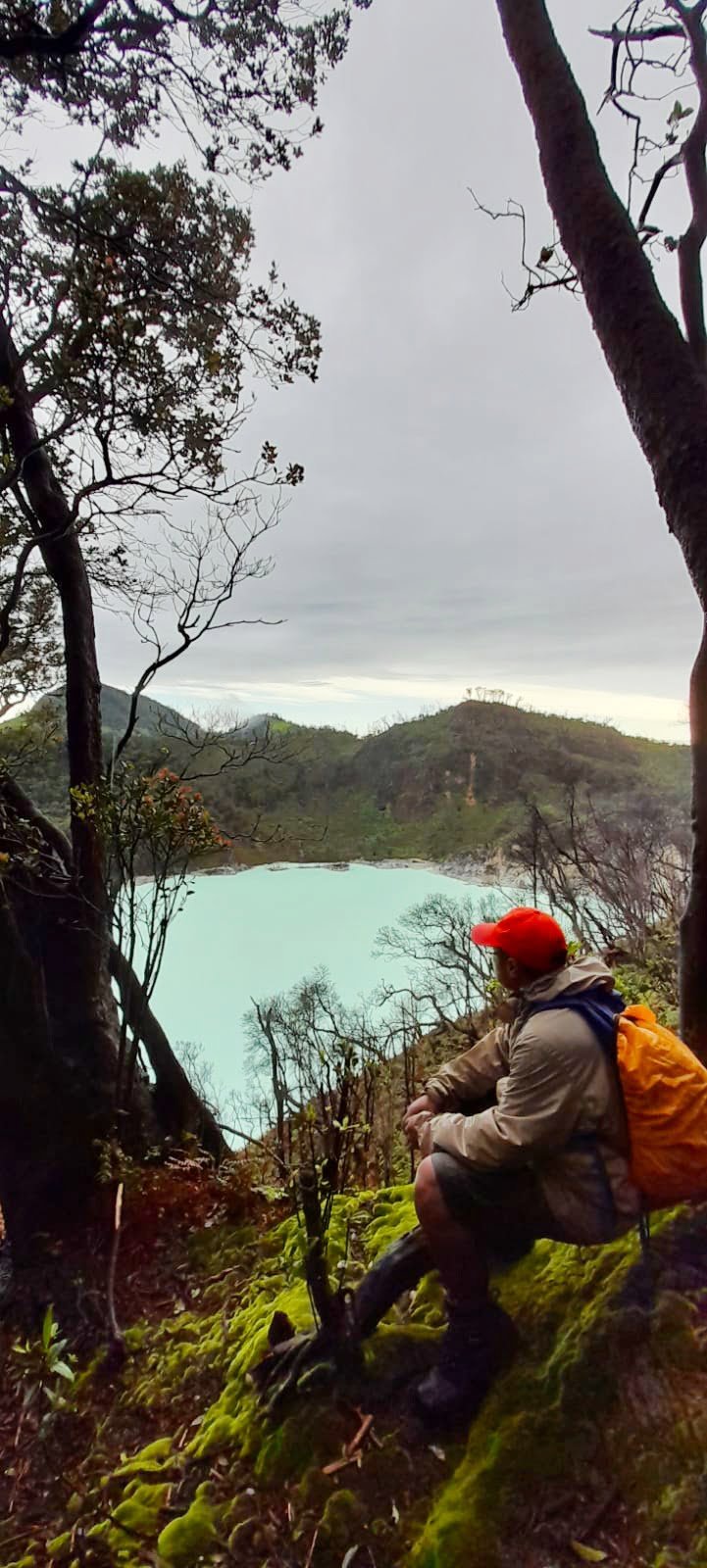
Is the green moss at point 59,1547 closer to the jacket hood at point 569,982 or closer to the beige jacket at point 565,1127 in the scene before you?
the beige jacket at point 565,1127

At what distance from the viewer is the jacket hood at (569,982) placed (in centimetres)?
165

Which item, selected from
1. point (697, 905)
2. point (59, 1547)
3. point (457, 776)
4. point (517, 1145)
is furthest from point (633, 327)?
point (457, 776)

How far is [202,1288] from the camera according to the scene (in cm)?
310

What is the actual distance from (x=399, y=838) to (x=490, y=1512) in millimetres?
36070

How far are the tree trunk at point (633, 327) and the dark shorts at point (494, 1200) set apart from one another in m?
1.06

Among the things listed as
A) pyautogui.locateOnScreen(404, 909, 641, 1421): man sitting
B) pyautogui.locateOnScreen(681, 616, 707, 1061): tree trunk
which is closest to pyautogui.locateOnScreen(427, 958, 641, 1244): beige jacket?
pyautogui.locateOnScreen(404, 909, 641, 1421): man sitting

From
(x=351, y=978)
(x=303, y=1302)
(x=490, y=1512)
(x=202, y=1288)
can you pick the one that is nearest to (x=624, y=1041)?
(x=490, y=1512)

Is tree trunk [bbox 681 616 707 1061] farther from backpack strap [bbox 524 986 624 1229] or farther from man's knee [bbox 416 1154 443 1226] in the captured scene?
man's knee [bbox 416 1154 443 1226]

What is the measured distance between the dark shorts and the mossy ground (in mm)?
377

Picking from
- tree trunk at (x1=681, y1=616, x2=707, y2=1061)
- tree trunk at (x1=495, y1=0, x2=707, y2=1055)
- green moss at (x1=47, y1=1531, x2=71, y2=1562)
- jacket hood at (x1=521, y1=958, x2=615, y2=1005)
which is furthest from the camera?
tree trunk at (x1=681, y1=616, x2=707, y2=1061)

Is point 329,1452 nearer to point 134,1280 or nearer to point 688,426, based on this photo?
point 134,1280

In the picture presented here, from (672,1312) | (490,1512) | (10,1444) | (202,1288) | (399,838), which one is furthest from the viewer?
(399,838)

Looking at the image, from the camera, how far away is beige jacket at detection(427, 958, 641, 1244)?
1.55 meters

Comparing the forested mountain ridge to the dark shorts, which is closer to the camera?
the dark shorts
